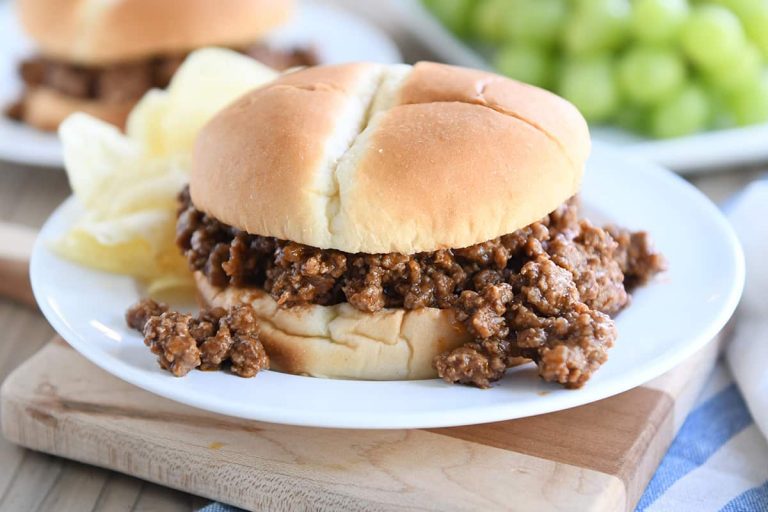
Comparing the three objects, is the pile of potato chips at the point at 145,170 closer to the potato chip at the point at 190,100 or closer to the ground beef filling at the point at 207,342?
the potato chip at the point at 190,100

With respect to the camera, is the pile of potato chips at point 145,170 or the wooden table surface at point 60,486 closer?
the wooden table surface at point 60,486

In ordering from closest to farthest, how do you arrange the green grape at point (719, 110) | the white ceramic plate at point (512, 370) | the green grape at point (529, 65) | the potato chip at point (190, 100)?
the white ceramic plate at point (512, 370) → the potato chip at point (190, 100) → the green grape at point (719, 110) → the green grape at point (529, 65)

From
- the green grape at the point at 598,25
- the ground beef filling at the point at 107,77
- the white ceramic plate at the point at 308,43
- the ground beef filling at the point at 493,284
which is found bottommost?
the white ceramic plate at the point at 308,43

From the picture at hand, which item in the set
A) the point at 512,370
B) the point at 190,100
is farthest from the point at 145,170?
the point at 512,370

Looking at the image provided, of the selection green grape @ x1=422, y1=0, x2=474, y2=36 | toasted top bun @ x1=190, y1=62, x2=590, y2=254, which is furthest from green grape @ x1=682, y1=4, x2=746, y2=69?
toasted top bun @ x1=190, y1=62, x2=590, y2=254

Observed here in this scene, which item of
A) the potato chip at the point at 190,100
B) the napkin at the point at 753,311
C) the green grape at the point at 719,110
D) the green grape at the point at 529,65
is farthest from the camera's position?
the green grape at the point at 529,65

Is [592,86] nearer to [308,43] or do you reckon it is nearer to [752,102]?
[752,102]

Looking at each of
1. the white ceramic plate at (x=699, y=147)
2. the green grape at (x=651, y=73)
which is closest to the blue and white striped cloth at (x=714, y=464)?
the white ceramic plate at (x=699, y=147)

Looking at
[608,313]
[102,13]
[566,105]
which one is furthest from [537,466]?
[102,13]

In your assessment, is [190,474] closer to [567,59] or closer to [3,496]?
[3,496]
